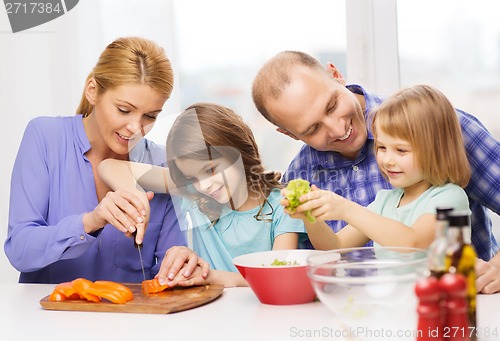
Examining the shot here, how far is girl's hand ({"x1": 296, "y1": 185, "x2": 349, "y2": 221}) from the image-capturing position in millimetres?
1261

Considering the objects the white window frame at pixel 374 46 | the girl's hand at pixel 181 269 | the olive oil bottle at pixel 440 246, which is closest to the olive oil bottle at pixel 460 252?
the olive oil bottle at pixel 440 246

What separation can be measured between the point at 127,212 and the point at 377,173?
0.65 m

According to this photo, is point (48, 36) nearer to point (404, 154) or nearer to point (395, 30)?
point (395, 30)

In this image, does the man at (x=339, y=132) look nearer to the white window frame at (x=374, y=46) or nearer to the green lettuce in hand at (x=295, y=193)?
the green lettuce in hand at (x=295, y=193)

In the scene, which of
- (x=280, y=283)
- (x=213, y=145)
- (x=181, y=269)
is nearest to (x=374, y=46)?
(x=213, y=145)

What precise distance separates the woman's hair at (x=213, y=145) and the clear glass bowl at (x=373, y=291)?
700 mm

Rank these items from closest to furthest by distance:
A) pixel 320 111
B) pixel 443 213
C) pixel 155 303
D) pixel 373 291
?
1. pixel 443 213
2. pixel 373 291
3. pixel 155 303
4. pixel 320 111

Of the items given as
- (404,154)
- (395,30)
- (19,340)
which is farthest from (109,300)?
(395,30)

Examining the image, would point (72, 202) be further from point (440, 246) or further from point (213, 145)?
point (440, 246)

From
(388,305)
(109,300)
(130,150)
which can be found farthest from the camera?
(130,150)

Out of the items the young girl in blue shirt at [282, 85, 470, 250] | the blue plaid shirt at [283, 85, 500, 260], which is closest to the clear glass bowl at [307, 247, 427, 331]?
the young girl in blue shirt at [282, 85, 470, 250]

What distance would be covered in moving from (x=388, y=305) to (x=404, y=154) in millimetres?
513

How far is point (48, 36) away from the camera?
2.67 meters

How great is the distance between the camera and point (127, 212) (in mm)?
1480
